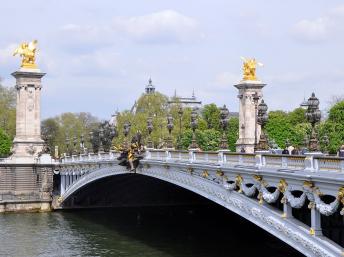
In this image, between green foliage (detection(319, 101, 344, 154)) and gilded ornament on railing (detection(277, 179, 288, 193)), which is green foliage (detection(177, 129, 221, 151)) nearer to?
green foliage (detection(319, 101, 344, 154))

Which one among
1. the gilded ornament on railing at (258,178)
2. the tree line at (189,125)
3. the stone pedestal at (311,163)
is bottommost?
the gilded ornament on railing at (258,178)

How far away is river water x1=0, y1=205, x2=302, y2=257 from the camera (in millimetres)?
33719

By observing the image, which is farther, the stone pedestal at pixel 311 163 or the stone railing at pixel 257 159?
the stone pedestal at pixel 311 163

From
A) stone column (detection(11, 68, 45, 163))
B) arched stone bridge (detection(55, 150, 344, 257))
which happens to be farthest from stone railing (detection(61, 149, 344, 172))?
stone column (detection(11, 68, 45, 163))

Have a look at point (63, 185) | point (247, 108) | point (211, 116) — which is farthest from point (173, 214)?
point (211, 116)

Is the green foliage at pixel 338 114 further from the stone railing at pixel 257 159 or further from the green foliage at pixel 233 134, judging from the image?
the stone railing at pixel 257 159

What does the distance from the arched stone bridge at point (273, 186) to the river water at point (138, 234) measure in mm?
4790

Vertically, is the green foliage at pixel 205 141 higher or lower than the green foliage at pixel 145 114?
lower

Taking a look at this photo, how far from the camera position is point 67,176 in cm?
5609

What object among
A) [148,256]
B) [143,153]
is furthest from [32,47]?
[148,256]

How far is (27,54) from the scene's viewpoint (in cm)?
6538

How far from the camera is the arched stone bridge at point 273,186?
Result: 58.5ft

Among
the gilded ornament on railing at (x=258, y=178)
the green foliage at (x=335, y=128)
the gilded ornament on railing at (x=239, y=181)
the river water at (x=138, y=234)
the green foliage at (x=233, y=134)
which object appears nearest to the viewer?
the gilded ornament on railing at (x=258, y=178)

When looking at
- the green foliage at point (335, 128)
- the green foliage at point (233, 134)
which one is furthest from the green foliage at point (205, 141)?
the green foliage at point (335, 128)
